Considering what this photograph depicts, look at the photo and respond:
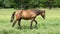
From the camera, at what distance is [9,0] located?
59.7m

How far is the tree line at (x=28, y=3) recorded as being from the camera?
59.1m

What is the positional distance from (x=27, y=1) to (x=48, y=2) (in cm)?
721

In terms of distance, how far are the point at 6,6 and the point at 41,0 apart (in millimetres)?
10742

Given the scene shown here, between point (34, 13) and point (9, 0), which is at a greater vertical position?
point (34, 13)

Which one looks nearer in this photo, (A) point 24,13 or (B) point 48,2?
(A) point 24,13

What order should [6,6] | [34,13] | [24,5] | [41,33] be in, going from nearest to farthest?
[41,33]
[34,13]
[24,5]
[6,6]

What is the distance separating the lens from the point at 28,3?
199 ft

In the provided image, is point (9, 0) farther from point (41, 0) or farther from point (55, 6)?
point (55, 6)

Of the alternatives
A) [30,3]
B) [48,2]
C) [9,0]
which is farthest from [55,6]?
[9,0]

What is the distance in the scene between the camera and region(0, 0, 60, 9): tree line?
59.1 metres

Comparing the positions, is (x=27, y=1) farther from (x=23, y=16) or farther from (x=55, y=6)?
(x=23, y=16)

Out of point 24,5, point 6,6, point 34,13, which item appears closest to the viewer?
point 34,13

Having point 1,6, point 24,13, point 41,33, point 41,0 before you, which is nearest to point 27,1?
point 41,0

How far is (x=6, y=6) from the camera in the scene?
2504 inches
